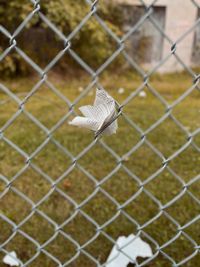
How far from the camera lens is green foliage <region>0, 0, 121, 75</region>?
5211mm

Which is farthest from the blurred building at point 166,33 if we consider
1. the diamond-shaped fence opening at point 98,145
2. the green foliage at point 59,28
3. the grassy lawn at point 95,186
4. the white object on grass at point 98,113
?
the white object on grass at point 98,113

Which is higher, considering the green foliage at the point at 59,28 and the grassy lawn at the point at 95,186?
the green foliage at the point at 59,28

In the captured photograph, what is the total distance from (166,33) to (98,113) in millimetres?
5658

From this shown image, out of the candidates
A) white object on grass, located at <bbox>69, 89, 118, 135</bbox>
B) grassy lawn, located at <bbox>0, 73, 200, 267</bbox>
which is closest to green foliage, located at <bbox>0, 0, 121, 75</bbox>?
grassy lawn, located at <bbox>0, 73, 200, 267</bbox>

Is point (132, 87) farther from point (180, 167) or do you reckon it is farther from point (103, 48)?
point (180, 167)

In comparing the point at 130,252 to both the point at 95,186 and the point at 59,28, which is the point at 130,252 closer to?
the point at 95,186

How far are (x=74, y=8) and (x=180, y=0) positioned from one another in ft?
6.43

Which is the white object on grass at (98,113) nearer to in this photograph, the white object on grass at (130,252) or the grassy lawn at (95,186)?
the grassy lawn at (95,186)

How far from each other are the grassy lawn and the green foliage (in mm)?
1245

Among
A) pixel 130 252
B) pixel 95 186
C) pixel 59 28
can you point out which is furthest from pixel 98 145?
pixel 59 28

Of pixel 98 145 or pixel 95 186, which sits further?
pixel 98 145

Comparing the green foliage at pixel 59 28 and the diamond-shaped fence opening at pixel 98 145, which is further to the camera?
the green foliage at pixel 59 28

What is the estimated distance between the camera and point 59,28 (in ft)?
17.4

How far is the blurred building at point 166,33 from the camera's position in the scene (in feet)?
21.0
